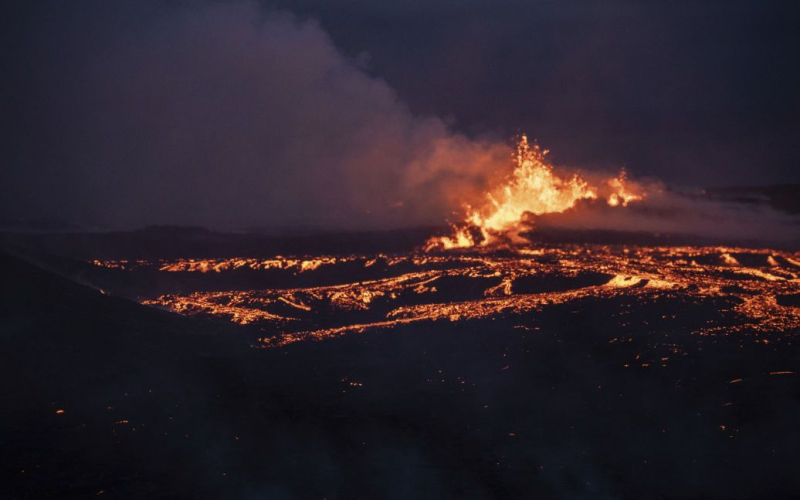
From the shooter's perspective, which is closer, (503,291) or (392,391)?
(392,391)

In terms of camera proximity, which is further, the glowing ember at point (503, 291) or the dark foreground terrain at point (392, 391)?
the glowing ember at point (503, 291)

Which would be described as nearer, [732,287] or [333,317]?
[333,317]

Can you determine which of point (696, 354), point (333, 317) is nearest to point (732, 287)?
point (696, 354)

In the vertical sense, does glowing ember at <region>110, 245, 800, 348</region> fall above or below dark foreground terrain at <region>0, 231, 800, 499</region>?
above

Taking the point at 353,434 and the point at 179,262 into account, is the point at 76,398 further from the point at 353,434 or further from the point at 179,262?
the point at 179,262

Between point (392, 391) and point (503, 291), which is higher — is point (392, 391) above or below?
below

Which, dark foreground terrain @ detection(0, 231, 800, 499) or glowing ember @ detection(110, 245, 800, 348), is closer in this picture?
dark foreground terrain @ detection(0, 231, 800, 499)

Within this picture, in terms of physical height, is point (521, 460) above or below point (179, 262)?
below

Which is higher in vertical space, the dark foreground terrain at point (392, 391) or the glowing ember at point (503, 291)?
the glowing ember at point (503, 291)
